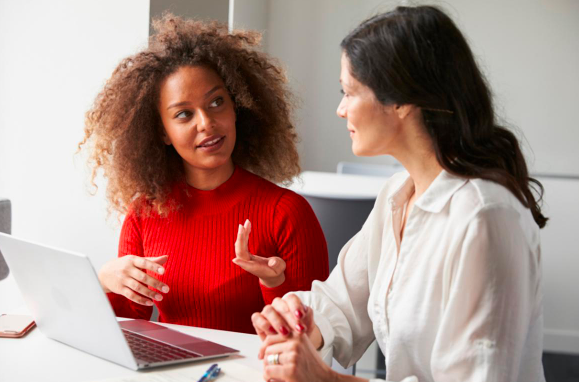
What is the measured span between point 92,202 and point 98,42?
558 mm

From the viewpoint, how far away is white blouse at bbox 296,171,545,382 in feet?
3.11

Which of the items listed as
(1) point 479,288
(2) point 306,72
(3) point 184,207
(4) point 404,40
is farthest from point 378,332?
(2) point 306,72

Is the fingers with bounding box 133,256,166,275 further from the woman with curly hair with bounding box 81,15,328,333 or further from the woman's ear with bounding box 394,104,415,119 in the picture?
the woman's ear with bounding box 394,104,415,119

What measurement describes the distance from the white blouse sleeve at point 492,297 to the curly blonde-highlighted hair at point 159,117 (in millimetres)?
876

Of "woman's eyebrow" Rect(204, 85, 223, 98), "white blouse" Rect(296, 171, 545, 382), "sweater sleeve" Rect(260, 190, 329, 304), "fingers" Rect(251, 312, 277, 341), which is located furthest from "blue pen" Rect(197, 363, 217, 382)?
"woman's eyebrow" Rect(204, 85, 223, 98)

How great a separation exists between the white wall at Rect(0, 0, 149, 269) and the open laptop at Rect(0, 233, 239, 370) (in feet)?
3.39

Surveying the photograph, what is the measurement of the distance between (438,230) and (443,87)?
23 cm

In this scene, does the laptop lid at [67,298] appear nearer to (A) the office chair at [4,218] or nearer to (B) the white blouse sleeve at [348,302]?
(B) the white blouse sleeve at [348,302]

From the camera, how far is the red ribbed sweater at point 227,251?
5.17 ft

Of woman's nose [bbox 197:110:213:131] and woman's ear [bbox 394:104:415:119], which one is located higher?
woman's ear [bbox 394:104:415:119]

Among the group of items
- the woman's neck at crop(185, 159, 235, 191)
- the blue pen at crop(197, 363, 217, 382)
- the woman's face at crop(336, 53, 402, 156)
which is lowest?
the blue pen at crop(197, 363, 217, 382)

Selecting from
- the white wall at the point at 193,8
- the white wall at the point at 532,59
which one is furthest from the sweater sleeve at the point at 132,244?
the white wall at the point at 532,59

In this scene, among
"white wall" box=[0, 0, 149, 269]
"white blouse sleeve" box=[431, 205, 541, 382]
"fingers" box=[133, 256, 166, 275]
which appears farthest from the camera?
"white wall" box=[0, 0, 149, 269]

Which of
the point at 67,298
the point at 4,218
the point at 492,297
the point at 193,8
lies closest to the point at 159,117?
the point at 4,218
